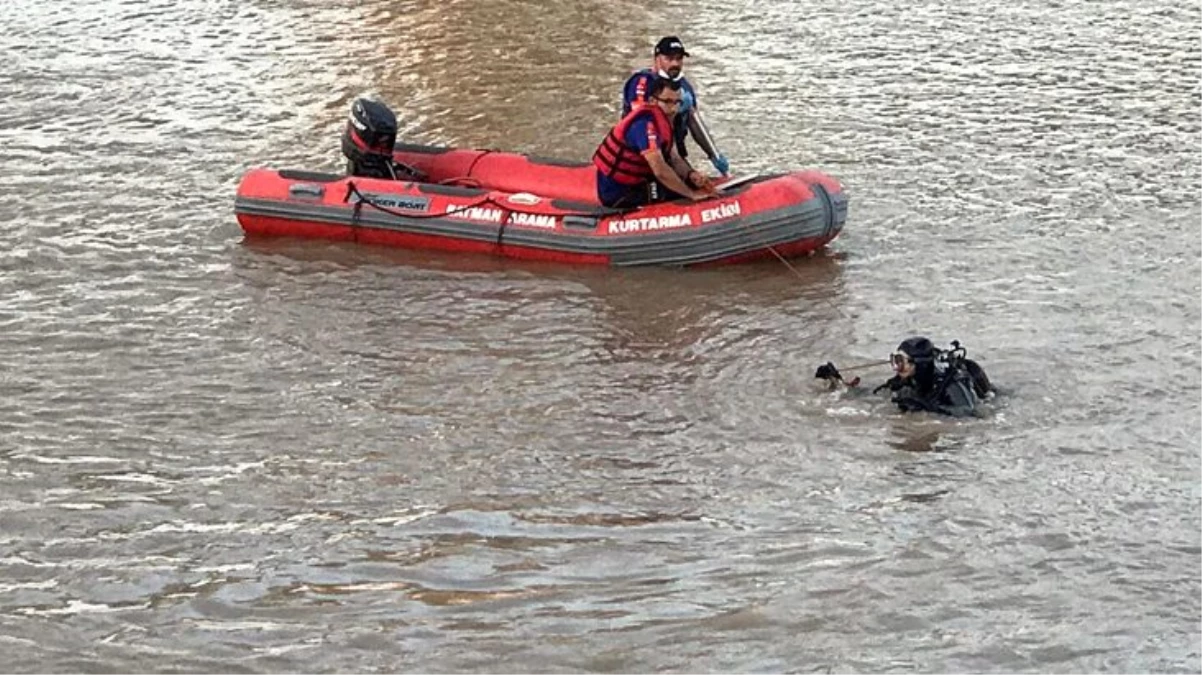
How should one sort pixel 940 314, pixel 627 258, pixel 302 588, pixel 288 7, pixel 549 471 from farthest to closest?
pixel 288 7, pixel 627 258, pixel 940 314, pixel 549 471, pixel 302 588

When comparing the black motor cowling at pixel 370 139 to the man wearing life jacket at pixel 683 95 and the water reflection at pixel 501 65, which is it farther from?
the water reflection at pixel 501 65

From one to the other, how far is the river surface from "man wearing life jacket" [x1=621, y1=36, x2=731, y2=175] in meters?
0.76

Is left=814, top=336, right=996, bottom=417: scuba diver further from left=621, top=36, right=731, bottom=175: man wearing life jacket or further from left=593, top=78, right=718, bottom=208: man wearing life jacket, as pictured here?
left=621, top=36, right=731, bottom=175: man wearing life jacket

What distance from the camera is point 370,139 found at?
1101 centimetres

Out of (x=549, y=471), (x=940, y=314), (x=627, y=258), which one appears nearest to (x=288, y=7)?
(x=627, y=258)

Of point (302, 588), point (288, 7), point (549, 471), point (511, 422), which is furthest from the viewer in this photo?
point (288, 7)

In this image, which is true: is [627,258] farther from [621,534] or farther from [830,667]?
[830,667]

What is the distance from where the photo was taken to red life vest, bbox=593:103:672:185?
10133 mm

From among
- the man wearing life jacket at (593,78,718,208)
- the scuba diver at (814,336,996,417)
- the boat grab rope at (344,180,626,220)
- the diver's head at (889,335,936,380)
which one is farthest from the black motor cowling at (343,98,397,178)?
the diver's head at (889,335,936,380)

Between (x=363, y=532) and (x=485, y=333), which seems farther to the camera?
(x=485, y=333)

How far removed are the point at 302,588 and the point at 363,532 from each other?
0.49 metres

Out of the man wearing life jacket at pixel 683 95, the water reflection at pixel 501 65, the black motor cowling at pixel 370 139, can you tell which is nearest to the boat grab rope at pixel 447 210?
the black motor cowling at pixel 370 139

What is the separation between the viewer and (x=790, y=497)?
7488 mm

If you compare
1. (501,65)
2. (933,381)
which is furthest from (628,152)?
(501,65)
